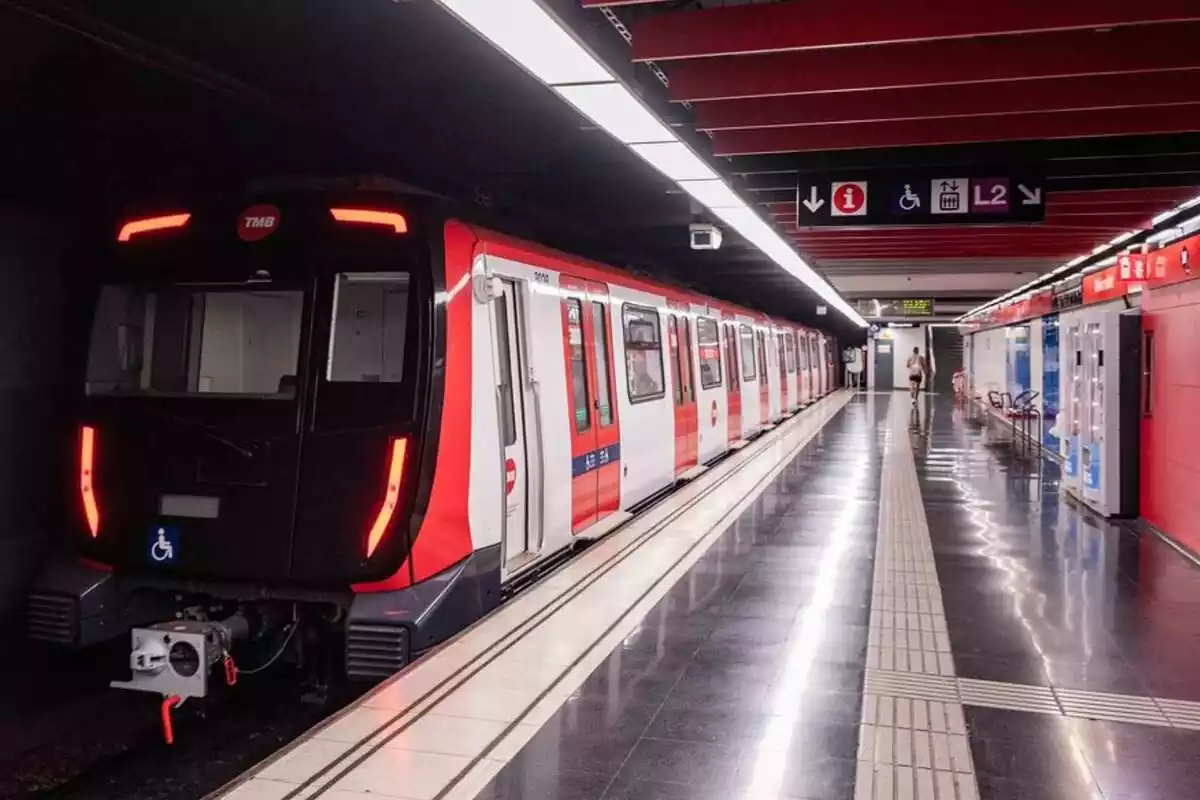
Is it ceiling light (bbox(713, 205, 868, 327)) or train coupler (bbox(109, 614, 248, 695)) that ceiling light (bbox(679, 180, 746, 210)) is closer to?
→ ceiling light (bbox(713, 205, 868, 327))

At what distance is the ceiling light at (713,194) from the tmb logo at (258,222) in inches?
121

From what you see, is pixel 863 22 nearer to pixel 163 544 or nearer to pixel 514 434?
pixel 514 434

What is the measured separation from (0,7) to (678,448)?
6.72 meters

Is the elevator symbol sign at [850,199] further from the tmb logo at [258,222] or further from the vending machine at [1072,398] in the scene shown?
the tmb logo at [258,222]

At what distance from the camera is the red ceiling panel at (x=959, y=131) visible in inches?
223

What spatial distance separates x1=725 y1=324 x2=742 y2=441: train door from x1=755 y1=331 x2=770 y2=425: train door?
2.23 metres

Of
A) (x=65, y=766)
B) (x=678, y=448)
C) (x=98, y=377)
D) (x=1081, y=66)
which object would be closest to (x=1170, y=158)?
(x=1081, y=66)

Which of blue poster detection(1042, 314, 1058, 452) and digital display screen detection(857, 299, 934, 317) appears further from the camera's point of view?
digital display screen detection(857, 299, 934, 317)

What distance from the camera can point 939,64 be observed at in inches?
187

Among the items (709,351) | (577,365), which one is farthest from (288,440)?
(709,351)

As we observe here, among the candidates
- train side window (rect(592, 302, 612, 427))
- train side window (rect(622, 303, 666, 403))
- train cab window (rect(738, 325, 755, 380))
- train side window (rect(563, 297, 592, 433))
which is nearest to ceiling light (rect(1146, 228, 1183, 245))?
Answer: train side window (rect(622, 303, 666, 403))

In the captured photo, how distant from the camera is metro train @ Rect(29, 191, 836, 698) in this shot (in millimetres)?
4027

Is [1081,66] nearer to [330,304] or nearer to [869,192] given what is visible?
[869,192]

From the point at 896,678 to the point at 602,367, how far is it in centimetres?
342
